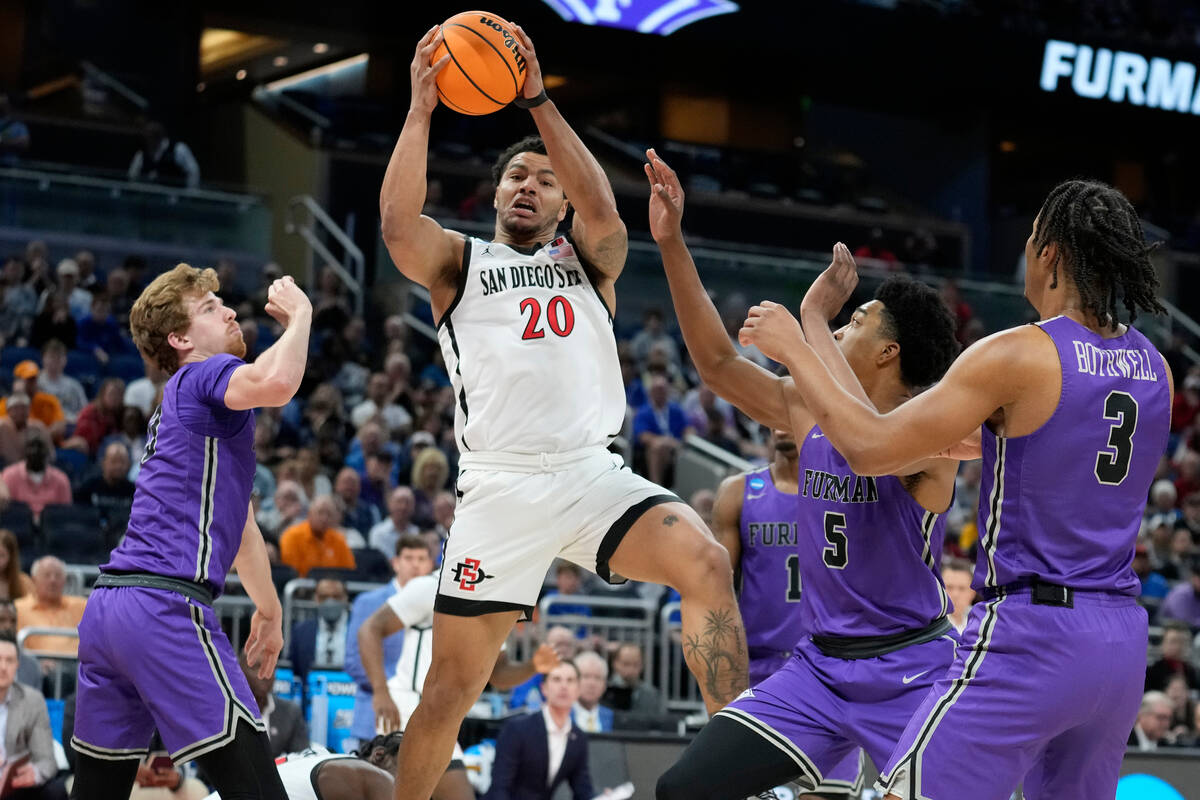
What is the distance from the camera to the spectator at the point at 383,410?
15052 millimetres

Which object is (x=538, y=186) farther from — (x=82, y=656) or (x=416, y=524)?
(x=416, y=524)

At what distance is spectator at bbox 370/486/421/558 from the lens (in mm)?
12625

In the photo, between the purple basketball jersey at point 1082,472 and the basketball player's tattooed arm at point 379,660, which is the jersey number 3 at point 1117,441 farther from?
the basketball player's tattooed arm at point 379,660

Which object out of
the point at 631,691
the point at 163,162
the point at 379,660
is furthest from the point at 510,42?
the point at 163,162

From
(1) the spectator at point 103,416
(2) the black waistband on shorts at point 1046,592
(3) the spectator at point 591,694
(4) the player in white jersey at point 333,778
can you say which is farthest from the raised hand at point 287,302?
(1) the spectator at point 103,416

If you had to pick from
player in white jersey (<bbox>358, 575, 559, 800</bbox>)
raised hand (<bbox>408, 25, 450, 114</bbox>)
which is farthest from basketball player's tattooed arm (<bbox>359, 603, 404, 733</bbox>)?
raised hand (<bbox>408, 25, 450, 114</bbox>)

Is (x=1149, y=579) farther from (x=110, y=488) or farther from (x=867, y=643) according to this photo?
(x=867, y=643)

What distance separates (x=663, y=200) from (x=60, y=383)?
10337 millimetres

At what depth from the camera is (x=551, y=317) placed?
17.6 feet

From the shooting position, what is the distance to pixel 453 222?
18156mm

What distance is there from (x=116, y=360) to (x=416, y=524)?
4.44 metres

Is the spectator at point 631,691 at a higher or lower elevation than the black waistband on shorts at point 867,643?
lower

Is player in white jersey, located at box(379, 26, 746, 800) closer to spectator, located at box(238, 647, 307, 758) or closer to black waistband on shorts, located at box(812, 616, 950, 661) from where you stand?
black waistband on shorts, located at box(812, 616, 950, 661)

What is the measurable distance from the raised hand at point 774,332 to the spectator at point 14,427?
961cm
